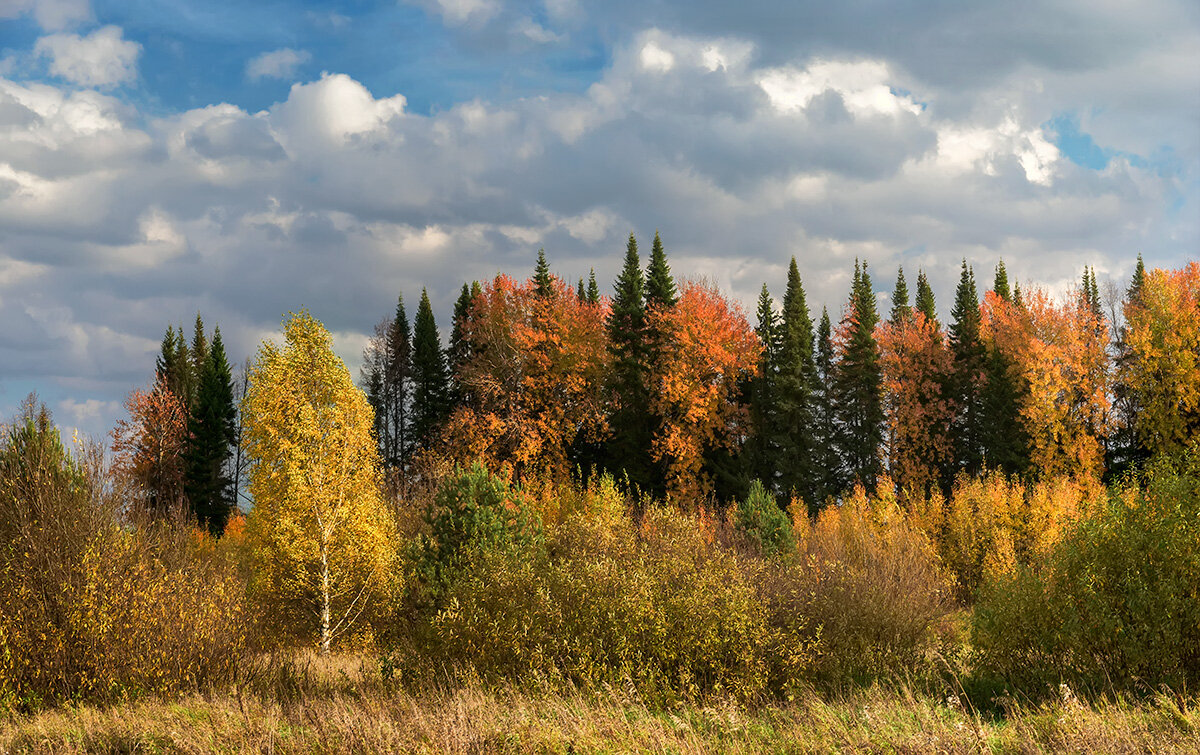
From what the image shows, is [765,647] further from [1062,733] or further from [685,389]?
[685,389]

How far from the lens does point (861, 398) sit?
50.4 m

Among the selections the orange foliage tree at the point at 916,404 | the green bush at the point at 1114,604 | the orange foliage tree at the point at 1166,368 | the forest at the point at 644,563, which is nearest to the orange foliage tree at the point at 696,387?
the forest at the point at 644,563

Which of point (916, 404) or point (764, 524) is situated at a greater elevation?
point (916, 404)

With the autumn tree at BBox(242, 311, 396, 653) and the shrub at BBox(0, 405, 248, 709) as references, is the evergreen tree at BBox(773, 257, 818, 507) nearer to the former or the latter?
the autumn tree at BBox(242, 311, 396, 653)

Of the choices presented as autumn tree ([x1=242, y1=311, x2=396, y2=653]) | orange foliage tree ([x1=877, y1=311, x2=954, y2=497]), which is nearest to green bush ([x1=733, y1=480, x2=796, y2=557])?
autumn tree ([x1=242, y1=311, x2=396, y2=653])

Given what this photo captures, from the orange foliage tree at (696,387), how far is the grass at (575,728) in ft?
96.7

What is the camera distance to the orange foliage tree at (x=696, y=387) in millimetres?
44969

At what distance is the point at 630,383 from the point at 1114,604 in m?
31.0

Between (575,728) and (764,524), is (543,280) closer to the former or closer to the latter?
(764,524)

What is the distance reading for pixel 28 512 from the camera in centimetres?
1752

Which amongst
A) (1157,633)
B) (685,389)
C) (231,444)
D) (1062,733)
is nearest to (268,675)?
(1062,733)

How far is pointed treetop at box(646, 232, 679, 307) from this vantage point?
48.5 meters

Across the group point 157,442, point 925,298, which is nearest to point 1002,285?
point 925,298

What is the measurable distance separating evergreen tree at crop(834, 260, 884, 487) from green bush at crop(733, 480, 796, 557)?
16994mm
